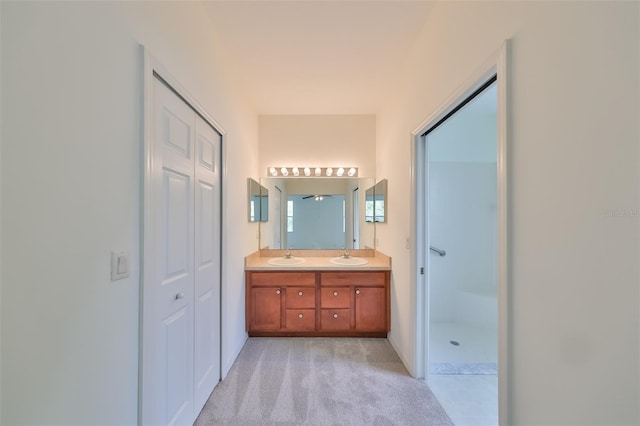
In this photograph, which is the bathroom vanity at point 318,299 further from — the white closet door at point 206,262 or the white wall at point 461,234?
the white wall at point 461,234

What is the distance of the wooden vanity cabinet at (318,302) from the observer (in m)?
2.59

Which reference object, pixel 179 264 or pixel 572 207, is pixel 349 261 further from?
pixel 572 207

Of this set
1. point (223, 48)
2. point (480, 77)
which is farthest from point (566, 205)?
point (223, 48)

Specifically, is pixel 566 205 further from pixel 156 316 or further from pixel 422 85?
pixel 156 316

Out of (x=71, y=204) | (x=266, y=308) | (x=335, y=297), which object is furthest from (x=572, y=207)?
(x=266, y=308)

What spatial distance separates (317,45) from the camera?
189 cm

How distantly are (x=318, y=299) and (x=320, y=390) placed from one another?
2.89 ft

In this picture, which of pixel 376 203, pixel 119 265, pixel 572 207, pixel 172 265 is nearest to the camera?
pixel 572 207

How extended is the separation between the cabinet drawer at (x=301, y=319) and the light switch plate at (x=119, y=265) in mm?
1890

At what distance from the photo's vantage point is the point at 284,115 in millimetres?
3145

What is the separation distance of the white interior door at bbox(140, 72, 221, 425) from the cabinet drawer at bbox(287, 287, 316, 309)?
0.85 meters

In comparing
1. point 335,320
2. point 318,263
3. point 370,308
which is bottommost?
point 335,320

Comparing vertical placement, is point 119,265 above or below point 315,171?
below

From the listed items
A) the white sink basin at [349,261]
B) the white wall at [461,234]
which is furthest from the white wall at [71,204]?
the white wall at [461,234]
